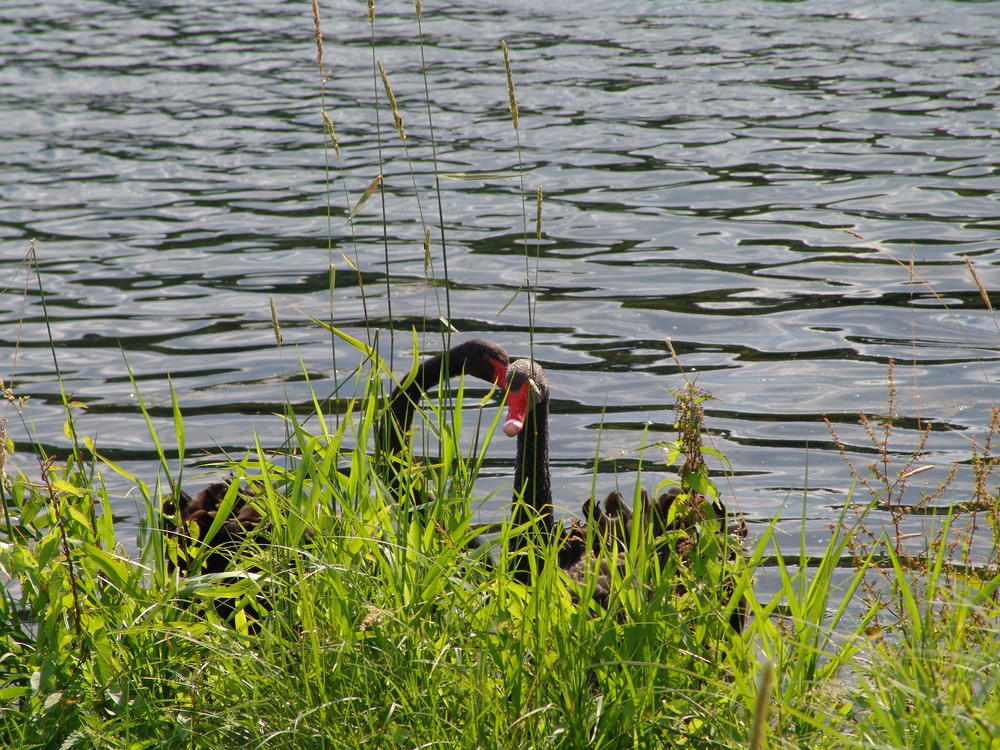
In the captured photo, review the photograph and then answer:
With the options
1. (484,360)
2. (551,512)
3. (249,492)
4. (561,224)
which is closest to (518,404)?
(551,512)

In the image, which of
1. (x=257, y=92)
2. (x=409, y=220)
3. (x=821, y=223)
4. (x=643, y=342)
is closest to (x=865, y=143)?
(x=821, y=223)

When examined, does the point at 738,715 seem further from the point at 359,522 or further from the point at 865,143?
the point at 865,143

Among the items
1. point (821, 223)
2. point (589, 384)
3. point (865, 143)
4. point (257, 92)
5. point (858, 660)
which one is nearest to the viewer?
point (858, 660)

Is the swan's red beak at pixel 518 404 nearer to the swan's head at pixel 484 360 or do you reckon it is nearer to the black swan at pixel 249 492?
the black swan at pixel 249 492

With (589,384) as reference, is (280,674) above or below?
above

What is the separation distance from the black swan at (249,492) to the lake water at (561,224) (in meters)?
0.35

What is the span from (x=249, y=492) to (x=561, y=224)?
234 inches

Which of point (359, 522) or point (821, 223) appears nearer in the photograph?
point (359, 522)

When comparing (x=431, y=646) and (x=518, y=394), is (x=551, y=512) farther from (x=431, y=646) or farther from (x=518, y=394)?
(x=431, y=646)

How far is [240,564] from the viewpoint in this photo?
3170mm

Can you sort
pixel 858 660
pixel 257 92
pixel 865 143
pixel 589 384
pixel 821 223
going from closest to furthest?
pixel 858 660 → pixel 589 384 → pixel 821 223 → pixel 865 143 → pixel 257 92

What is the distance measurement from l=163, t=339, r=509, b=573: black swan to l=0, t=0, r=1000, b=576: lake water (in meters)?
0.35

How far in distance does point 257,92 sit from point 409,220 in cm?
494

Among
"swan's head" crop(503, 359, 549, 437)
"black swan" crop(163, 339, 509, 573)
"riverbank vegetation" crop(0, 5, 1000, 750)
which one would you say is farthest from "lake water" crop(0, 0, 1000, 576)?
"riverbank vegetation" crop(0, 5, 1000, 750)
